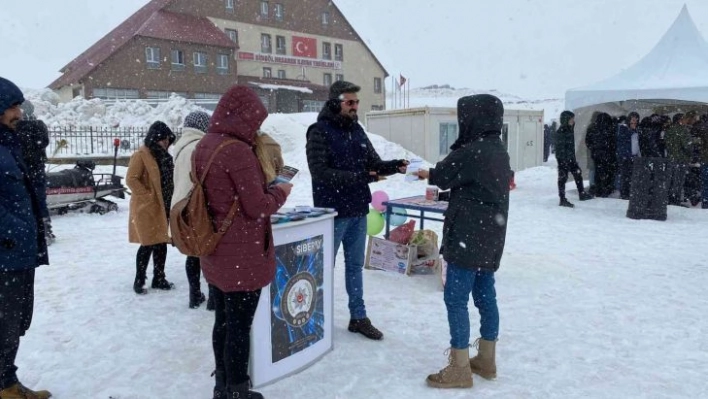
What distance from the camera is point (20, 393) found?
132 inches

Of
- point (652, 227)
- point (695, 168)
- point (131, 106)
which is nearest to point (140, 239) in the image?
point (652, 227)

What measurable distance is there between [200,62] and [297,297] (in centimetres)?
3376

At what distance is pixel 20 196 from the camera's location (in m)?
3.14

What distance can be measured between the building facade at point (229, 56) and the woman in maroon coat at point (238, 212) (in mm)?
28678

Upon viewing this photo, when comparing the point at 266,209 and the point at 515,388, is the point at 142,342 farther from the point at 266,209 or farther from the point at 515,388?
the point at 515,388

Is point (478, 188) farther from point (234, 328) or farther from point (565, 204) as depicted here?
point (565, 204)

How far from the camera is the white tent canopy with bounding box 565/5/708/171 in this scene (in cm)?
1198

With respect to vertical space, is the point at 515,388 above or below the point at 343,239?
below

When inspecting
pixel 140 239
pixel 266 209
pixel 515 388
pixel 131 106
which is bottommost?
pixel 515 388

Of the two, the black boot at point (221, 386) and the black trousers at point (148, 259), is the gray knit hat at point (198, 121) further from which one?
the black boot at point (221, 386)

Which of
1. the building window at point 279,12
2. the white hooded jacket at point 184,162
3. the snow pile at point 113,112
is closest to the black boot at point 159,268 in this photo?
the white hooded jacket at point 184,162

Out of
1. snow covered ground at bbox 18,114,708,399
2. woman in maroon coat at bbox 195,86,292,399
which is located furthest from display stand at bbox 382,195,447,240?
woman in maroon coat at bbox 195,86,292,399

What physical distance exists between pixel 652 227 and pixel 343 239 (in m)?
7.46

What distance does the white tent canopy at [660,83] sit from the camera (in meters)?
12.0
